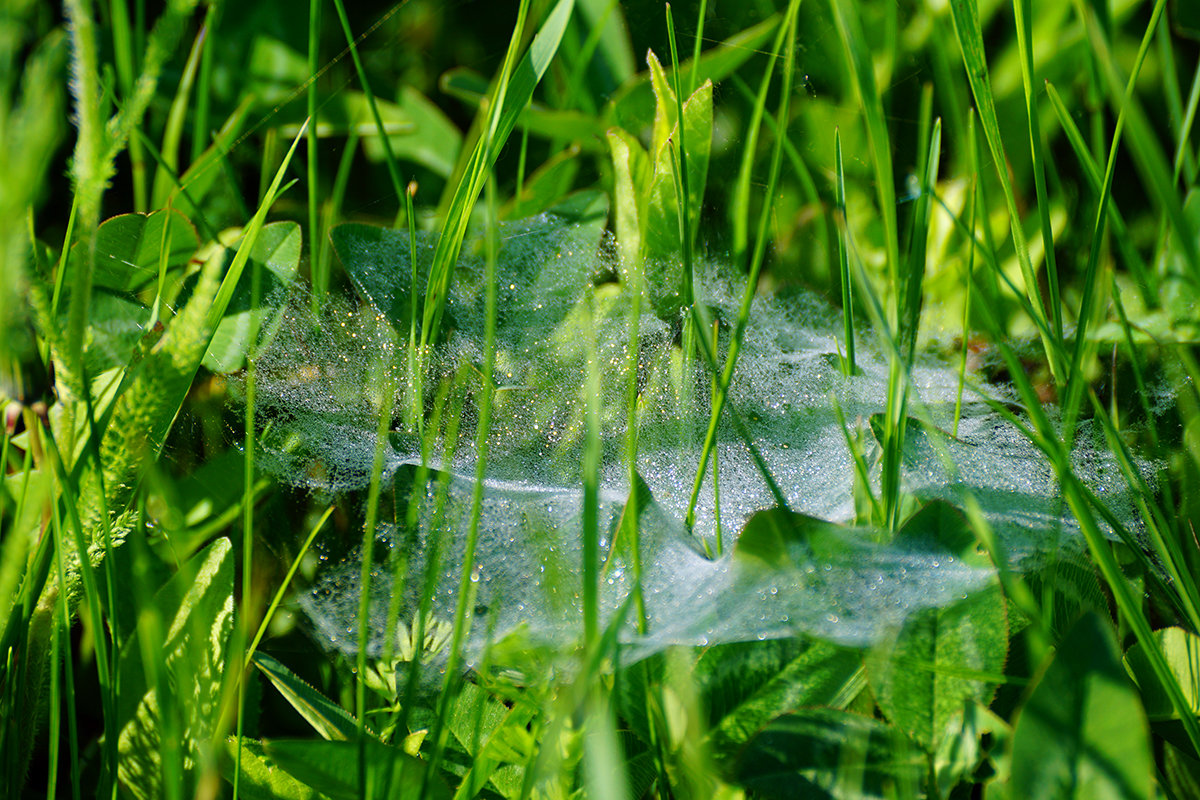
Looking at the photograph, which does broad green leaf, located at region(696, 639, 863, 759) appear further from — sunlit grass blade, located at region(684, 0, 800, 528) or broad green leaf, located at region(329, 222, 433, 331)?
broad green leaf, located at region(329, 222, 433, 331)

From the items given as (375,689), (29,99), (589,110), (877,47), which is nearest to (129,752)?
(375,689)

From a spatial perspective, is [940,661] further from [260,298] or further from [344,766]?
[260,298]

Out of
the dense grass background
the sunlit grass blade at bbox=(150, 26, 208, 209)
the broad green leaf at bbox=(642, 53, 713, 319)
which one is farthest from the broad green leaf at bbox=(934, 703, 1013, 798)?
the sunlit grass blade at bbox=(150, 26, 208, 209)

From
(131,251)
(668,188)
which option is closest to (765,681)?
(668,188)

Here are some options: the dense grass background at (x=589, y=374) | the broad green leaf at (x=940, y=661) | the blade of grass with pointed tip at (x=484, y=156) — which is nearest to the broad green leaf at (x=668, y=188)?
the dense grass background at (x=589, y=374)

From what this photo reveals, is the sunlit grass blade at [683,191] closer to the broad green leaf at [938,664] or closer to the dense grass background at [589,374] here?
the dense grass background at [589,374]

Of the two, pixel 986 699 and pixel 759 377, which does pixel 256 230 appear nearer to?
pixel 759 377
